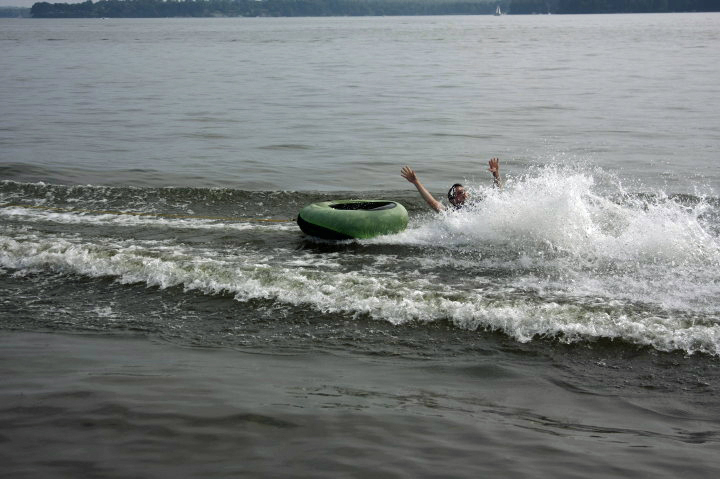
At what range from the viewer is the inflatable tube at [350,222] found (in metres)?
12.3

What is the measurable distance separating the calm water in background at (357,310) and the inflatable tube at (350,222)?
25cm

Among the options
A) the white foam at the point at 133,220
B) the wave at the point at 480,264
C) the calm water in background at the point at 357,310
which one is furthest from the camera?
the white foam at the point at 133,220

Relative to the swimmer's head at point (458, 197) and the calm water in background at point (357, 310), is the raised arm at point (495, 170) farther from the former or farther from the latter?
the swimmer's head at point (458, 197)

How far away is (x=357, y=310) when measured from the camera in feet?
30.5

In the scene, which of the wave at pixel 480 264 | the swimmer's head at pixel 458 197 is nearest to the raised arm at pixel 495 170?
the wave at pixel 480 264

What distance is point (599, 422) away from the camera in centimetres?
646

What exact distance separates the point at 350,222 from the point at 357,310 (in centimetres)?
325

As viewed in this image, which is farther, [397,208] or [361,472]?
[397,208]

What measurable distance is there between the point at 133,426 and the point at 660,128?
21.1m

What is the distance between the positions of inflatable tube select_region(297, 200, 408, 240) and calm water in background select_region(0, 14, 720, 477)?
252mm

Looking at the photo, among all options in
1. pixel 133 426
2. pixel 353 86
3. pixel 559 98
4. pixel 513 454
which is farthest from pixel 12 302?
pixel 353 86

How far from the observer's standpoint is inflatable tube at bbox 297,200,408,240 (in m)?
12.3

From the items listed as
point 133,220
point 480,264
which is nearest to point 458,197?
point 480,264

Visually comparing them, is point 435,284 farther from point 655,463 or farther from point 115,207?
point 115,207
